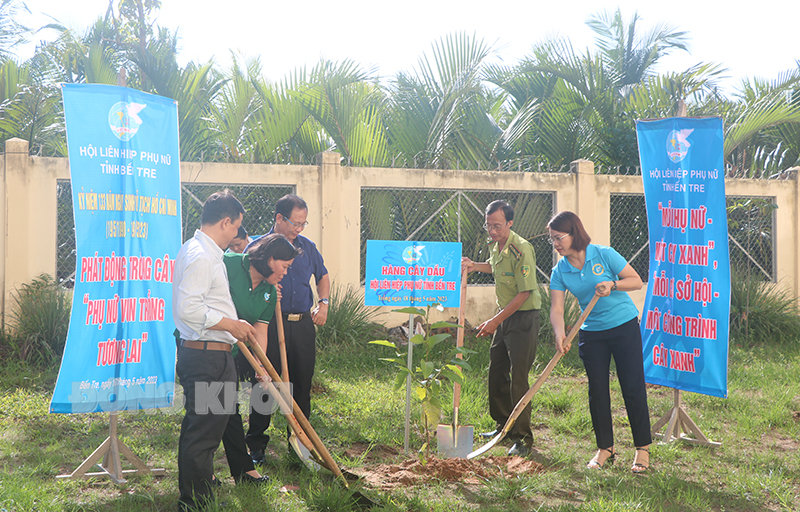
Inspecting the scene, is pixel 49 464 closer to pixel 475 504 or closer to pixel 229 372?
pixel 229 372

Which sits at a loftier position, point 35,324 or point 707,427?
point 35,324

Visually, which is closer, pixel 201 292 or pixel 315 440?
pixel 201 292

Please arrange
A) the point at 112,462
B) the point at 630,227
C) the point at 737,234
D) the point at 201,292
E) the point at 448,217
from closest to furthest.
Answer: the point at 201,292 < the point at 112,462 < the point at 448,217 < the point at 630,227 < the point at 737,234

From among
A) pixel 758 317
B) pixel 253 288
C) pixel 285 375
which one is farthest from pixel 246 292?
pixel 758 317

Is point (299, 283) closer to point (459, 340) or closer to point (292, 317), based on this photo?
point (292, 317)

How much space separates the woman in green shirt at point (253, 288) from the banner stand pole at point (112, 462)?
0.62 metres

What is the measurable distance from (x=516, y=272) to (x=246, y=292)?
77.1 inches

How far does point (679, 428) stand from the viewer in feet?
15.2

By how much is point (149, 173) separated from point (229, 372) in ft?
5.20

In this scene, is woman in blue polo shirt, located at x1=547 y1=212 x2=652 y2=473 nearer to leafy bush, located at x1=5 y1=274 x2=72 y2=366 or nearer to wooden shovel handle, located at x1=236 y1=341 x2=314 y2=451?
wooden shovel handle, located at x1=236 y1=341 x2=314 y2=451

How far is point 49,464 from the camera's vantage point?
12.7ft

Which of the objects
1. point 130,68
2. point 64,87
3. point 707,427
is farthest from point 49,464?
point 130,68

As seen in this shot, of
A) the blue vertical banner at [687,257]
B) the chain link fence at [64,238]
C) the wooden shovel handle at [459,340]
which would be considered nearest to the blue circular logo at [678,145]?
the blue vertical banner at [687,257]

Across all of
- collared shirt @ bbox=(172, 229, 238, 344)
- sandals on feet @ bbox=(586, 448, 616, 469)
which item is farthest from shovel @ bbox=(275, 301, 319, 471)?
sandals on feet @ bbox=(586, 448, 616, 469)
